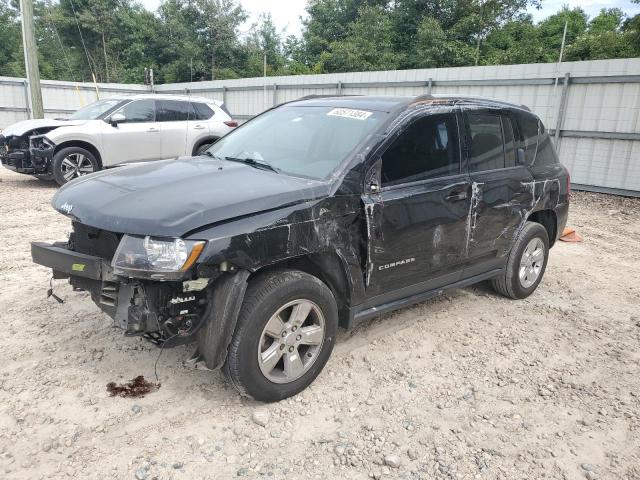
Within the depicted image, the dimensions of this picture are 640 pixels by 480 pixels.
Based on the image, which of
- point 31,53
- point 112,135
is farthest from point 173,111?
point 31,53

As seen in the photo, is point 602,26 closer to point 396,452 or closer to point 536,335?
point 536,335

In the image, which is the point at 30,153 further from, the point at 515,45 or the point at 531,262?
the point at 515,45

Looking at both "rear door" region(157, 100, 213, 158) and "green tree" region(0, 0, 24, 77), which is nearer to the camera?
"rear door" region(157, 100, 213, 158)

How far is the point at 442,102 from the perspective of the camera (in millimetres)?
3865

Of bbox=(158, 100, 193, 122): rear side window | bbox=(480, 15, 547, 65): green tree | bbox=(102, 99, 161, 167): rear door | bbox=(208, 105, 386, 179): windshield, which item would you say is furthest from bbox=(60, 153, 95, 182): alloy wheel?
bbox=(480, 15, 547, 65): green tree

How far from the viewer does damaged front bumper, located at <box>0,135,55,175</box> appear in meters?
8.73

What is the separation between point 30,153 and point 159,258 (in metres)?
7.63

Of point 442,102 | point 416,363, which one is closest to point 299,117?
point 442,102

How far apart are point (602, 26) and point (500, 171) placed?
3136 cm

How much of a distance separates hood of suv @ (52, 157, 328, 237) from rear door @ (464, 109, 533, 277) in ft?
5.18

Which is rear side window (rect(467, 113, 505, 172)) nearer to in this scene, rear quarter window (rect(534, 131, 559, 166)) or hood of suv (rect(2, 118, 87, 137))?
rear quarter window (rect(534, 131, 559, 166))

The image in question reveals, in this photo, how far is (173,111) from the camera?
10.1m

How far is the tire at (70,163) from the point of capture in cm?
888

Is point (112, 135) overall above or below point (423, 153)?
below
